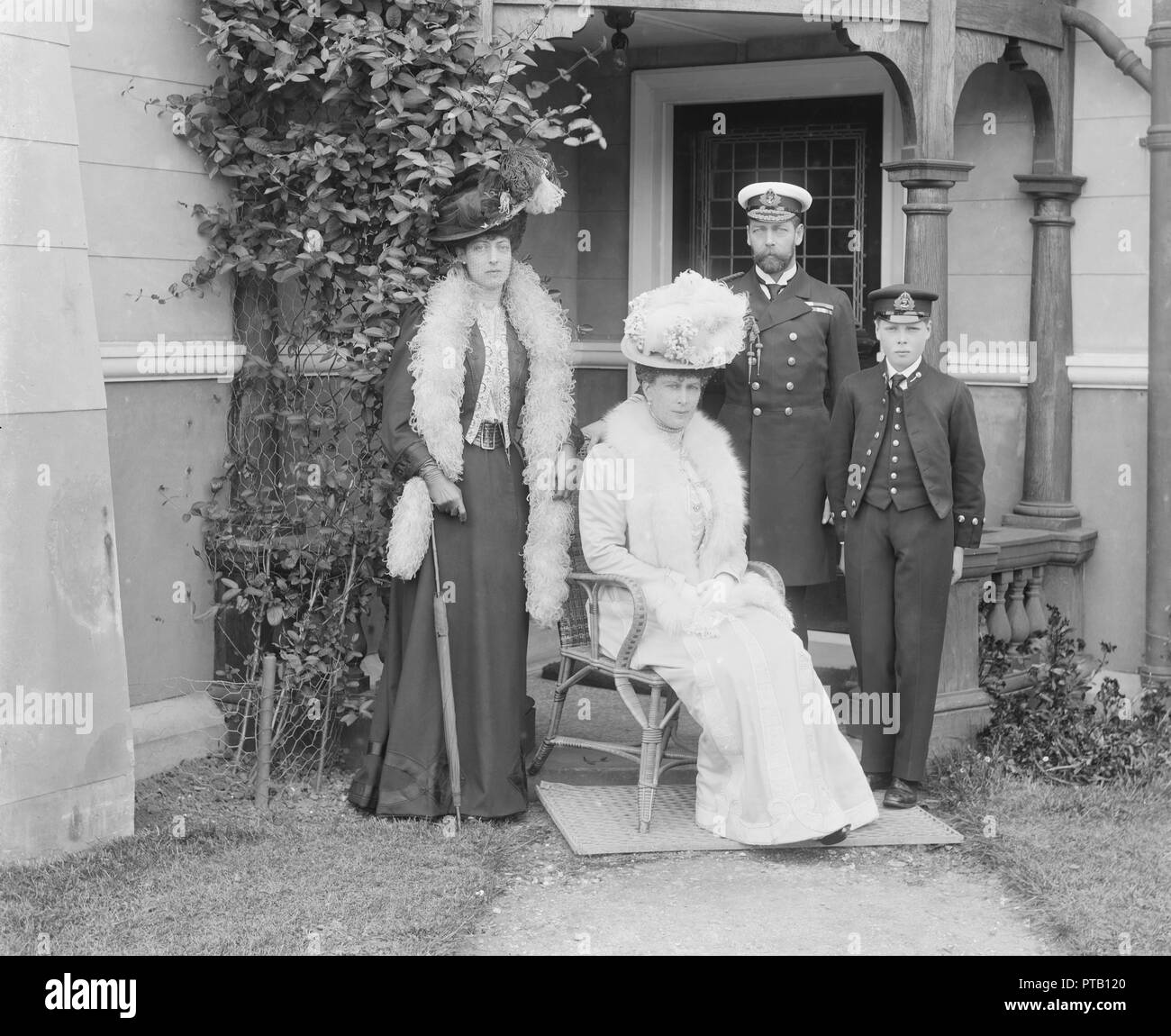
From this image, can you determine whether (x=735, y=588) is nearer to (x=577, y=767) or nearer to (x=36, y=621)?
(x=577, y=767)

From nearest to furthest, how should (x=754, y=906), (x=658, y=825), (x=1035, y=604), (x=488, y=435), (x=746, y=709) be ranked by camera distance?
(x=754, y=906) → (x=746, y=709) → (x=658, y=825) → (x=488, y=435) → (x=1035, y=604)

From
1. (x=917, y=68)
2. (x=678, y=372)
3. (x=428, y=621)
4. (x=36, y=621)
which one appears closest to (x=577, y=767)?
(x=428, y=621)

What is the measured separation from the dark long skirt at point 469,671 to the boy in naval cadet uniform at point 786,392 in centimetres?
103

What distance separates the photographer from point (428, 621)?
534 cm

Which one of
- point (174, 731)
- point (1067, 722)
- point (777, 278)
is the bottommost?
point (1067, 722)

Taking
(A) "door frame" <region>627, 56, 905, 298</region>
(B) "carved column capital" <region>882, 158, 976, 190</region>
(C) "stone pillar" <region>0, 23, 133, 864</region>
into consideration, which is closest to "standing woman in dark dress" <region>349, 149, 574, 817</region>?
(C) "stone pillar" <region>0, 23, 133, 864</region>

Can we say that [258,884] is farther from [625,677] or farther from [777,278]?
[777,278]

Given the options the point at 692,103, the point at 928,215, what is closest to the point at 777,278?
the point at 928,215

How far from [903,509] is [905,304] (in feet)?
2.42

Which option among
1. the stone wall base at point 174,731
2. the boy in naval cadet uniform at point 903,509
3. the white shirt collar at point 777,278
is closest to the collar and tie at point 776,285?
the white shirt collar at point 777,278

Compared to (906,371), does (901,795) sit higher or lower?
lower

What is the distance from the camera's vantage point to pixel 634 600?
5.18 meters

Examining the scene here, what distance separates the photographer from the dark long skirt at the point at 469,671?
210 inches

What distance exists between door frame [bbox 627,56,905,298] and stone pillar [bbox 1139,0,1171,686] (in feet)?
4.81
